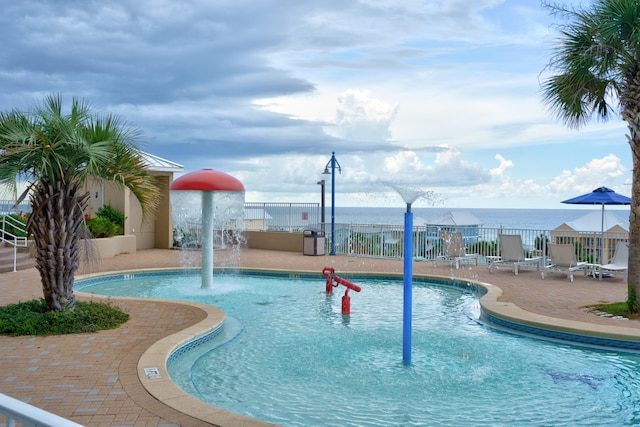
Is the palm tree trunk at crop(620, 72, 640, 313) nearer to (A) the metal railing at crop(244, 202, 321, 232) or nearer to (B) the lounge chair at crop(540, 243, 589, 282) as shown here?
(B) the lounge chair at crop(540, 243, 589, 282)

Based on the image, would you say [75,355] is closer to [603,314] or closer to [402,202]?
[402,202]

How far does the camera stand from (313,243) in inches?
708

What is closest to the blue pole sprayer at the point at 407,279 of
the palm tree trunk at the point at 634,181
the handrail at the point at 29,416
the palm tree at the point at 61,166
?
the palm tree at the point at 61,166

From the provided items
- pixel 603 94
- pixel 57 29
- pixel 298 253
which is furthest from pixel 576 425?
pixel 298 253

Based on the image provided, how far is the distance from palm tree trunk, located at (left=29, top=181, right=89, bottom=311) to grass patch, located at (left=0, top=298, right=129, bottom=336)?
214 mm

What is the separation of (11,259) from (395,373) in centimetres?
1130

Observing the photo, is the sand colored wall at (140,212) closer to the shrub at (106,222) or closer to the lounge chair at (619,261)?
the shrub at (106,222)

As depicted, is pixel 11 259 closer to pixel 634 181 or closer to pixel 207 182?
pixel 207 182

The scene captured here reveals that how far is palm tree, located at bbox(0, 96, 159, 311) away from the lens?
682 cm

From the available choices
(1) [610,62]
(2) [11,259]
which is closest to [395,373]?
(1) [610,62]

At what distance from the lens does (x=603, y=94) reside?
32.0 ft

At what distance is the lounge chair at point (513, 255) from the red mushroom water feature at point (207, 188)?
6574 mm

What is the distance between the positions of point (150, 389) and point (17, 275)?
9478 millimetres

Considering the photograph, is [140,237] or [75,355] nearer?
[75,355]
